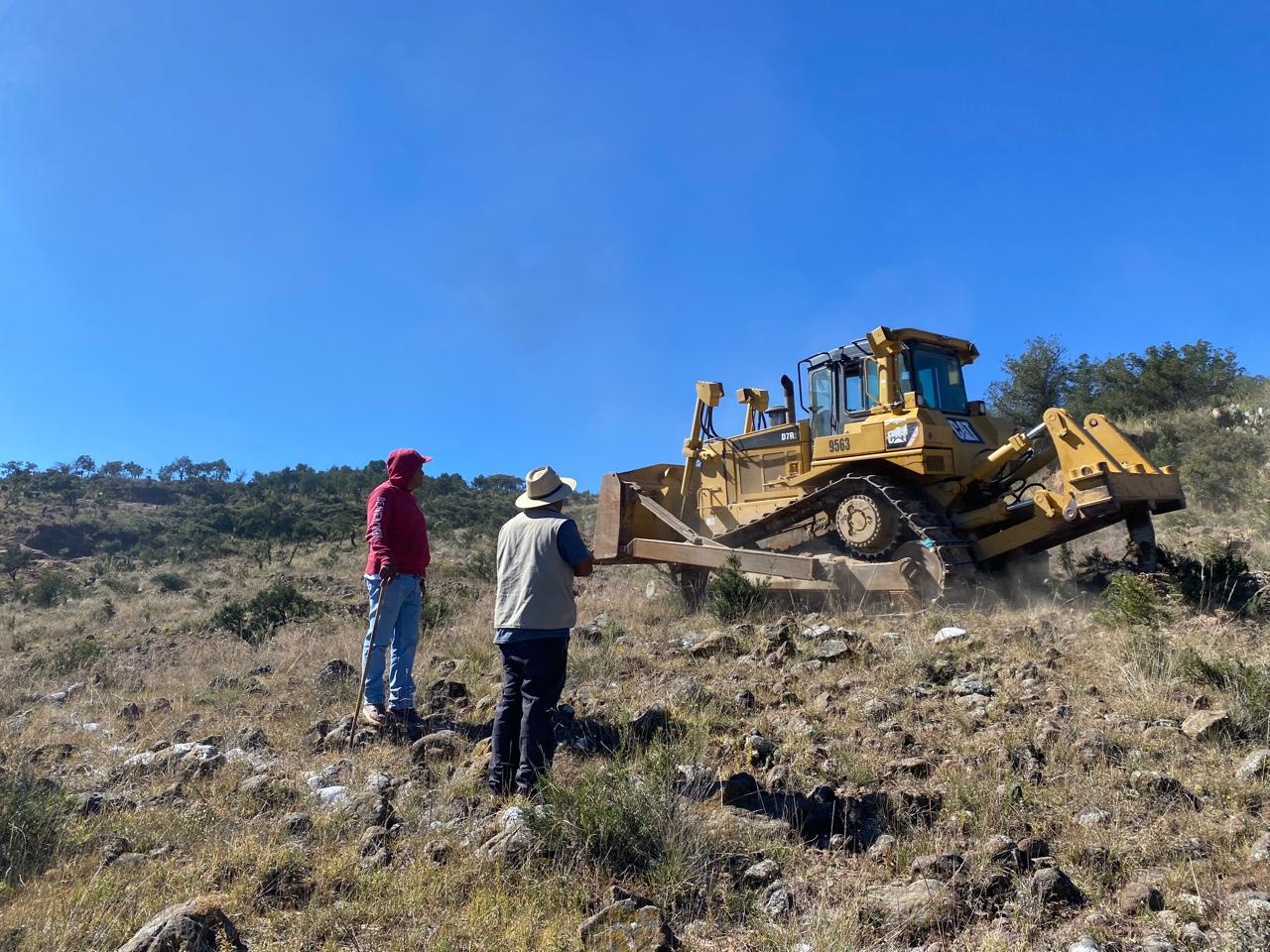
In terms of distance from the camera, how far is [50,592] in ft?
69.3

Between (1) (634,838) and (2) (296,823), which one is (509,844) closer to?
(1) (634,838)

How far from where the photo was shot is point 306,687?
259 inches

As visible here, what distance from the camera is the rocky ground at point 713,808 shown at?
284 centimetres

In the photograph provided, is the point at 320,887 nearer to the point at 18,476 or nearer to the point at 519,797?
the point at 519,797

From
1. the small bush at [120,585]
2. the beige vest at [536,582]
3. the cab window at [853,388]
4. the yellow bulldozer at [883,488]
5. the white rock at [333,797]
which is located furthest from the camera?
the small bush at [120,585]

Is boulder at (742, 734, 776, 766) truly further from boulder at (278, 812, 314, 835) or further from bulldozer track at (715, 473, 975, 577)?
bulldozer track at (715, 473, 975, 577)

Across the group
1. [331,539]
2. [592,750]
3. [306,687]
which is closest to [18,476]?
[331,539]

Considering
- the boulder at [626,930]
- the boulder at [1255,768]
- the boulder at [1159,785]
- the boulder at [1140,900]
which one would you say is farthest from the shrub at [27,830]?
the boulder at [1255,768]

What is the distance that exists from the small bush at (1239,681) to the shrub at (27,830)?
560cm

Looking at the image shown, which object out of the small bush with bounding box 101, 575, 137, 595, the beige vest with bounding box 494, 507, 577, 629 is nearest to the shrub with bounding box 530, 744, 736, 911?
the beige vest with bounding box 494, 507, 577, 629

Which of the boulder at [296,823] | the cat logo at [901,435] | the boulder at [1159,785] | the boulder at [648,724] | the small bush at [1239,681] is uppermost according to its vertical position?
the cat logo at [901,435]

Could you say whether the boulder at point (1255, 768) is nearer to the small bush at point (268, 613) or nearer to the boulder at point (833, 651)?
the boulder at point (833, 651)

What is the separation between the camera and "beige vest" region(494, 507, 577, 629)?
4.34 meters

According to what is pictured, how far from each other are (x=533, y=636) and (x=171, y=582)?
839 inches
